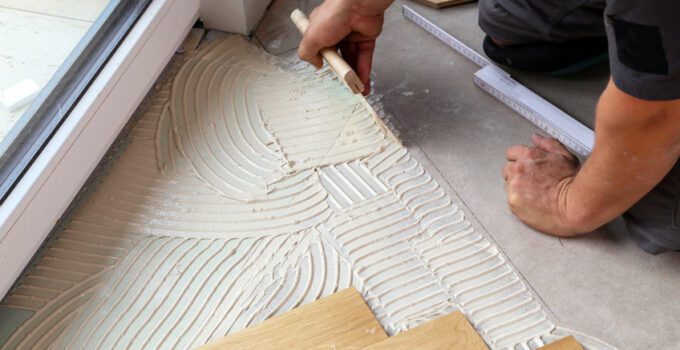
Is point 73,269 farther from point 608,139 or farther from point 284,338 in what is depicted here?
point 608,139

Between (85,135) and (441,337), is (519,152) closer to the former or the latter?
(441,337)

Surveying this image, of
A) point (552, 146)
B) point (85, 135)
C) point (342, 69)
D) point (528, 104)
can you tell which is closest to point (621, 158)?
point (552, 146)

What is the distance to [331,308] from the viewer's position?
4.49 feet

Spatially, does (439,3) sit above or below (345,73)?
below

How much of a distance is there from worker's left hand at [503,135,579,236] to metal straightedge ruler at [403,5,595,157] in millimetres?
69

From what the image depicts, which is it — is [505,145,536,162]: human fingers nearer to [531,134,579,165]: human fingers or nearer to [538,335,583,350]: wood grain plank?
[531,134,579,165]: human fingers

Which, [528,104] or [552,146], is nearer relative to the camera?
[552,146]

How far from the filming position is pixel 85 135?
1557 mm

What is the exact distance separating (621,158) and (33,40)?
1223 millimetres

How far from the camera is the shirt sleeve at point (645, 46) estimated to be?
3.53 feet

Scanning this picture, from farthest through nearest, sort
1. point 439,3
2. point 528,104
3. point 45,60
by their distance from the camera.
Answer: point 439,3
point 528,104
point 45,60

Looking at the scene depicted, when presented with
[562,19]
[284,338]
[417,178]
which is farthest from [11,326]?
[562,19]

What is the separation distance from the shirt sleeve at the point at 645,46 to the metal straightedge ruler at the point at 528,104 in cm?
51

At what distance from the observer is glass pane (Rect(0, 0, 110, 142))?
1575 mm
